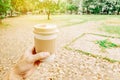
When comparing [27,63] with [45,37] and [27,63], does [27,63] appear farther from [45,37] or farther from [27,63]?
[45,37]

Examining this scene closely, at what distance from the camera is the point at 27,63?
5.69 feet

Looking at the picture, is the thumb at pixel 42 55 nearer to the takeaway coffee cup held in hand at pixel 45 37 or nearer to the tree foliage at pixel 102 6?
the takeaway coffee cup held in hand at pixel 45 37

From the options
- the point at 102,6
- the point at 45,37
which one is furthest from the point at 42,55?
the point at 102,6

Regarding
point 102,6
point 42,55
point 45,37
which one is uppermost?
point 102,6

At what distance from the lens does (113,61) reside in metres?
6.18

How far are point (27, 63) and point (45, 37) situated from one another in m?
0.36

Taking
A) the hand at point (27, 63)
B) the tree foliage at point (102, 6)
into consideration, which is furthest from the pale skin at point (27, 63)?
the tree foliage at point (102, 6)

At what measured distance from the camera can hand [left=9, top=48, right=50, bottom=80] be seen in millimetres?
1634

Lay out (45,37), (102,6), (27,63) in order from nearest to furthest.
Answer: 1. (45,37)
2. (27,63)
3. (102,6)

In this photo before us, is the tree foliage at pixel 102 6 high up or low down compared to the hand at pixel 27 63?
up

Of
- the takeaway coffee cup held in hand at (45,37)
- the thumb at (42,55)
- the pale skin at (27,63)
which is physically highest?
the takeaway coffee cup held in hand at (45,37)

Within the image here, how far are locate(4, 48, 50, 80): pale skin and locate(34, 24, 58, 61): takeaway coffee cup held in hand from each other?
0.20 ft

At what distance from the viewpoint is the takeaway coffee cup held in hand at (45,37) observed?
157 centimetres

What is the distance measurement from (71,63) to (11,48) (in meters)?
3.37
